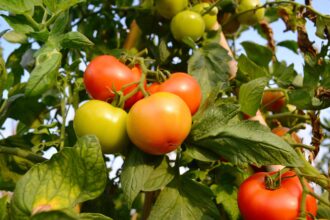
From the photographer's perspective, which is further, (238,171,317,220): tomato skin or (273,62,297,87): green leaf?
(273,62,297,87): green leaf

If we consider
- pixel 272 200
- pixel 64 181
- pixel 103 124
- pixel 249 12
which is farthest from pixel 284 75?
pixel 64 181

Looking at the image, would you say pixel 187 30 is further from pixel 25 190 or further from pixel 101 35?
pixel 25 190

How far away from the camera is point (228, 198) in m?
0.76

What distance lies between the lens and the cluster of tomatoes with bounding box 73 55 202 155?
2.03ft

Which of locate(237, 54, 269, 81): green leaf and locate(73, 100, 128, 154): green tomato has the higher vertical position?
locate(73, 100, 128, 154): green tomato

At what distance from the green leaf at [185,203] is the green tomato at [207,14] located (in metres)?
0.43

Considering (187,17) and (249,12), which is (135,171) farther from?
(249,12)

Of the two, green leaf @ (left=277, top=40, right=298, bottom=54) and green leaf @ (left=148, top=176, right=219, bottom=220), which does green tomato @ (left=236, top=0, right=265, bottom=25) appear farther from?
green leaf @ (left=148, top=176, right=219, bottom=220)

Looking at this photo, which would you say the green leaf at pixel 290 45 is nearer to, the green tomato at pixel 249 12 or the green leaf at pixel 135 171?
the green tomato at pixel 249 12

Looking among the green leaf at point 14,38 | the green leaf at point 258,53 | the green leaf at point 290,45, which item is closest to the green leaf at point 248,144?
the green leaf at point 258,53

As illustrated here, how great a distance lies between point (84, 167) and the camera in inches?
20.9

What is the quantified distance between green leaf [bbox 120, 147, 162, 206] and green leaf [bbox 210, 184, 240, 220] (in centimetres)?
16

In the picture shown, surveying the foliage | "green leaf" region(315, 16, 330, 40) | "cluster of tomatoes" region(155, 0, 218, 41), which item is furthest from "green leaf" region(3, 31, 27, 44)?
"green leaf" region(315, 16, 330, 40)

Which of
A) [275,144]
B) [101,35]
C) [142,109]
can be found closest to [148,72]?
[142,109]
